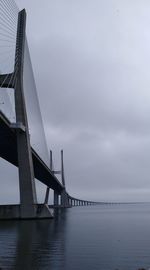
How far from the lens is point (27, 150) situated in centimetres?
3844

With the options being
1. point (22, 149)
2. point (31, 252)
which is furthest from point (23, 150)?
point (31, 252)

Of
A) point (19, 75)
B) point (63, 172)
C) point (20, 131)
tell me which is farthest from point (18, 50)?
point (63, 172)

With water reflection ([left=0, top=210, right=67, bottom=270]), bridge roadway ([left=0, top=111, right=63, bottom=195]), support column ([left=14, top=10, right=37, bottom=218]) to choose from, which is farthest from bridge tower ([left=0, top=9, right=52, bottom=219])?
water reflection ([left=0, top=210, right=67, bottom=270])

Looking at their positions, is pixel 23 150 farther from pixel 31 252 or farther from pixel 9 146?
pixel 31 252

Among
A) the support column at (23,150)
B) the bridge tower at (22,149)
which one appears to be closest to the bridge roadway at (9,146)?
the bridge tower at (22,149)

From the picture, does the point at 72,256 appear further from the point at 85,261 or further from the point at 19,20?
the point at 19,20

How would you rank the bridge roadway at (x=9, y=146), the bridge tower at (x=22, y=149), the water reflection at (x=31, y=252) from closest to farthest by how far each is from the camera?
the water reflection at (x=31, y=252), the bridge roadway at (x=9, y=146), the bridge tower at (x=22, y=149)

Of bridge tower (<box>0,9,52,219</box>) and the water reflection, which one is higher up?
bridge tower (<box>0,9,52,219</box>)

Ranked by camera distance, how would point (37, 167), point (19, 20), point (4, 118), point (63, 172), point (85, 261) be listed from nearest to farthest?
point (85, 261) < point (4, 118) < point (19, 20) < point (37, 167) < point (63, 172)

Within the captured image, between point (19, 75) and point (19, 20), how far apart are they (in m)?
5.84

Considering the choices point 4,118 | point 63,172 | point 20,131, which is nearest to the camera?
point 4,118

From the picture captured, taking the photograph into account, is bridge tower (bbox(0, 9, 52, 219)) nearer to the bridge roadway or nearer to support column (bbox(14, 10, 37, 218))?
support column (bbox(14, 10, 37, 218))

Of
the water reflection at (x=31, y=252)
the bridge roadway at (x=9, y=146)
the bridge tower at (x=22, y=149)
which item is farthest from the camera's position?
the bridge tower at (x=22, y=149)

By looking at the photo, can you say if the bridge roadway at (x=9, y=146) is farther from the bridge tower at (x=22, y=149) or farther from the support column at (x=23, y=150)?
the support column at (x=23, y=150)
